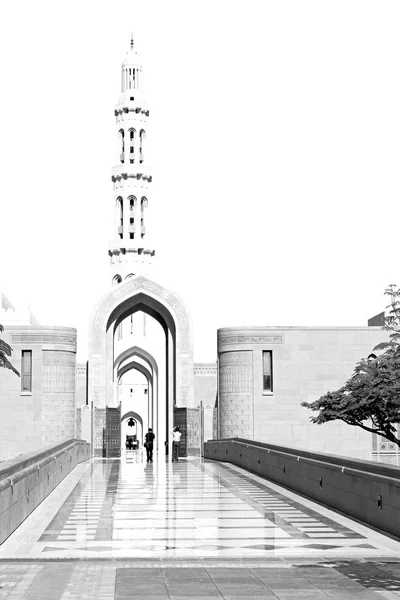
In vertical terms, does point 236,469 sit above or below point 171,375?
below

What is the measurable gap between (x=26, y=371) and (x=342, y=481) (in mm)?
26579

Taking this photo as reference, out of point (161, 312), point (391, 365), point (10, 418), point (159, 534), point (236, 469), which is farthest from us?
point (161, 312)

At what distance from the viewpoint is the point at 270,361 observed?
4006 cm

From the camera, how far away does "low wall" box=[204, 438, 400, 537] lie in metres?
12.1

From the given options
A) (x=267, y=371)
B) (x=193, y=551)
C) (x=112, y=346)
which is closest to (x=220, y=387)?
(x=267, y=371)

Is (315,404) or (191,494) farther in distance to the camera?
(315,404)

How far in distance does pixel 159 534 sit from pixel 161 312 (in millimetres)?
33141

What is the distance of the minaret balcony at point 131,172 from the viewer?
63.0 meters

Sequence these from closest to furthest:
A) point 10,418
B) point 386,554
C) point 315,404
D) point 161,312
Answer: point 386,554 < point 315,404 < point 10,418 < point 161,312

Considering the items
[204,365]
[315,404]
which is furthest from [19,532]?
[204,365]

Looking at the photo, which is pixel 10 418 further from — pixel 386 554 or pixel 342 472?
pixel 386 554

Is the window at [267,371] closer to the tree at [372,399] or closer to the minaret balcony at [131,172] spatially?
the tree at [372,399]

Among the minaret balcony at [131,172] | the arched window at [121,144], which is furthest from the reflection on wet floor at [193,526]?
the arched window at [121,144]

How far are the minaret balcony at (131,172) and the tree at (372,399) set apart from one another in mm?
30368
